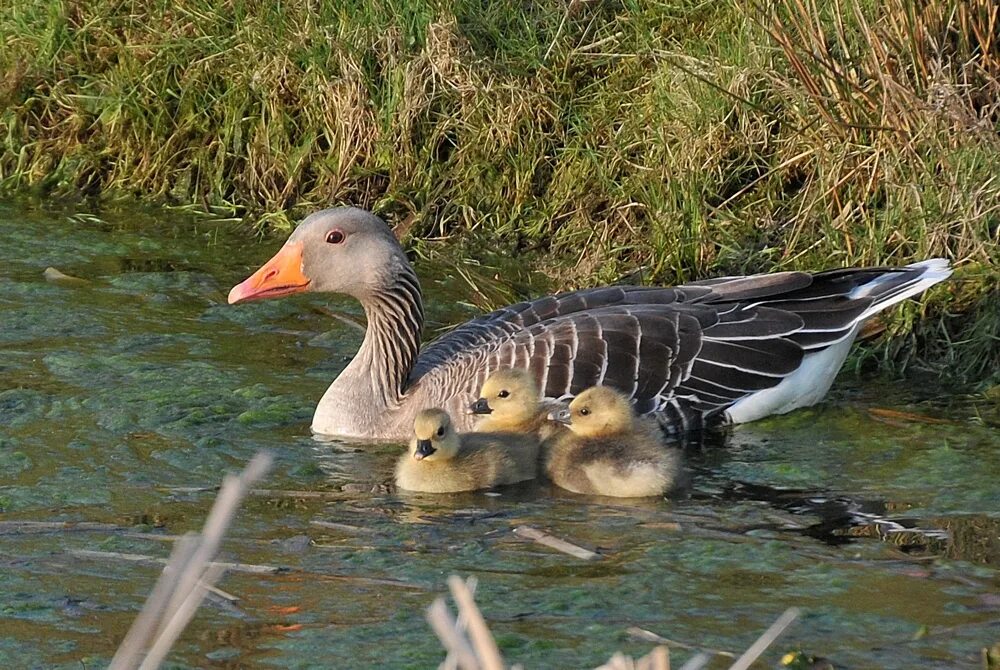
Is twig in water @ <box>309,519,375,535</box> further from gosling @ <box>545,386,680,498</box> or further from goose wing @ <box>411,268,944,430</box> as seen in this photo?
goose wing @ <box>411,268,944,430</box>

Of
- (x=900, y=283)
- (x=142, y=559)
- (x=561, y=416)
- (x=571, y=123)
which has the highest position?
(x=571, y=123)

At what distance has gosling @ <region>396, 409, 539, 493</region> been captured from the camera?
20.3ft

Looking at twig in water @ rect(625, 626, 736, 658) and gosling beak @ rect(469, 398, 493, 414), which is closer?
twig in water @ rect(625, 626, 736, 658)

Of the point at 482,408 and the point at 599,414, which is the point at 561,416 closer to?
the point at 599,414

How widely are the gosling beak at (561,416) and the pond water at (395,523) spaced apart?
1.03ft

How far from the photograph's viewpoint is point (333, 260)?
293 inches

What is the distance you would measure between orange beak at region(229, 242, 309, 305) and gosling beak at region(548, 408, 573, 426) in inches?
58.4

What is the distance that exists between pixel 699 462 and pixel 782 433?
0.55m

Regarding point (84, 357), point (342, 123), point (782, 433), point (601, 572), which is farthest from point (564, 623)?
point (342, 123)

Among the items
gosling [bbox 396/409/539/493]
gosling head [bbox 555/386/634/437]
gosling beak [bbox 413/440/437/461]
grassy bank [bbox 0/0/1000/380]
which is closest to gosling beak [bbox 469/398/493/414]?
gosling [bbox 396/409/539/493]

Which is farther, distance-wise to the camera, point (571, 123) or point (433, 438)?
point (571, 123)

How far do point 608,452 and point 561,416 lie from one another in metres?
0.37

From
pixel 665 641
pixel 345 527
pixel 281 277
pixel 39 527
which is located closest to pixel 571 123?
pixel 281 277

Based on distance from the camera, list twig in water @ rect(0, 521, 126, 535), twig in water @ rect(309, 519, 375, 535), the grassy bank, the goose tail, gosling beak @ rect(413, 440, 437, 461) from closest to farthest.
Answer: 1. twig in water @ rect(0, 521, 126, 535)
2. twig in water @ rect(309, 519, 375, 535)
3. gosling beak @ rect(413, 440, 437, 461)
4. the goose tail
5. the grassy bank
